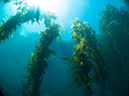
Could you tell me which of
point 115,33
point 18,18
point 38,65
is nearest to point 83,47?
point 38,65

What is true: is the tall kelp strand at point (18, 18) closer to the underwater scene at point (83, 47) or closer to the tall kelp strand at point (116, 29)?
the underwater scene at point (83, 47)

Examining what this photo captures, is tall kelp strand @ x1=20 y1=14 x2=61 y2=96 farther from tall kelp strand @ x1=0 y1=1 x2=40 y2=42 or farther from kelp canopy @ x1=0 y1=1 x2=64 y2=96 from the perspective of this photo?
tall kelp strand @ x1=0 y1=1 x2=40 y2=42

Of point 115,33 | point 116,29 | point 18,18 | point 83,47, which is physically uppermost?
point 116,29

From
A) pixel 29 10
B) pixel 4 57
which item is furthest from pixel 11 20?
pixel 4 57

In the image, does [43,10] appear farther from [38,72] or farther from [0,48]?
[0,48]

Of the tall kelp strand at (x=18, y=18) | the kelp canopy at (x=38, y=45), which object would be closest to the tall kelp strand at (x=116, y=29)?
the kelp canopy at (x=38, y=45)

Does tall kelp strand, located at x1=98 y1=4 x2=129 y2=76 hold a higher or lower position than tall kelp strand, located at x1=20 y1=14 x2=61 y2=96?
higher

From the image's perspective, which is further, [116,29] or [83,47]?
[116,29]

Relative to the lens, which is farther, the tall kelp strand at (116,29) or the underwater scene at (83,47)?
the tall kelp strand at (116,29)

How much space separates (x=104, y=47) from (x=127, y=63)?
142 inches

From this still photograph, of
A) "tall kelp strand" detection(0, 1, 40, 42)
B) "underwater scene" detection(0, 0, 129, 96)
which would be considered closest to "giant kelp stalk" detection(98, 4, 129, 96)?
"underwater scene" detection(0, 0, 129, 96)

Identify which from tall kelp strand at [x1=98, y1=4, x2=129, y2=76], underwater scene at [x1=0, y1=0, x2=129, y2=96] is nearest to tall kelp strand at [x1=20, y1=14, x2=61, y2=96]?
underwater scene at [x1=0, y1=0, x2=129, y2=96]

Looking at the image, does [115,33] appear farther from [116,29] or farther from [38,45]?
[38,45]

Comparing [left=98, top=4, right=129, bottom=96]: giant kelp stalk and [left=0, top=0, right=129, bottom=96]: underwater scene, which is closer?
[left=0, top=0, right=129, bottom=96]: underwater scene
